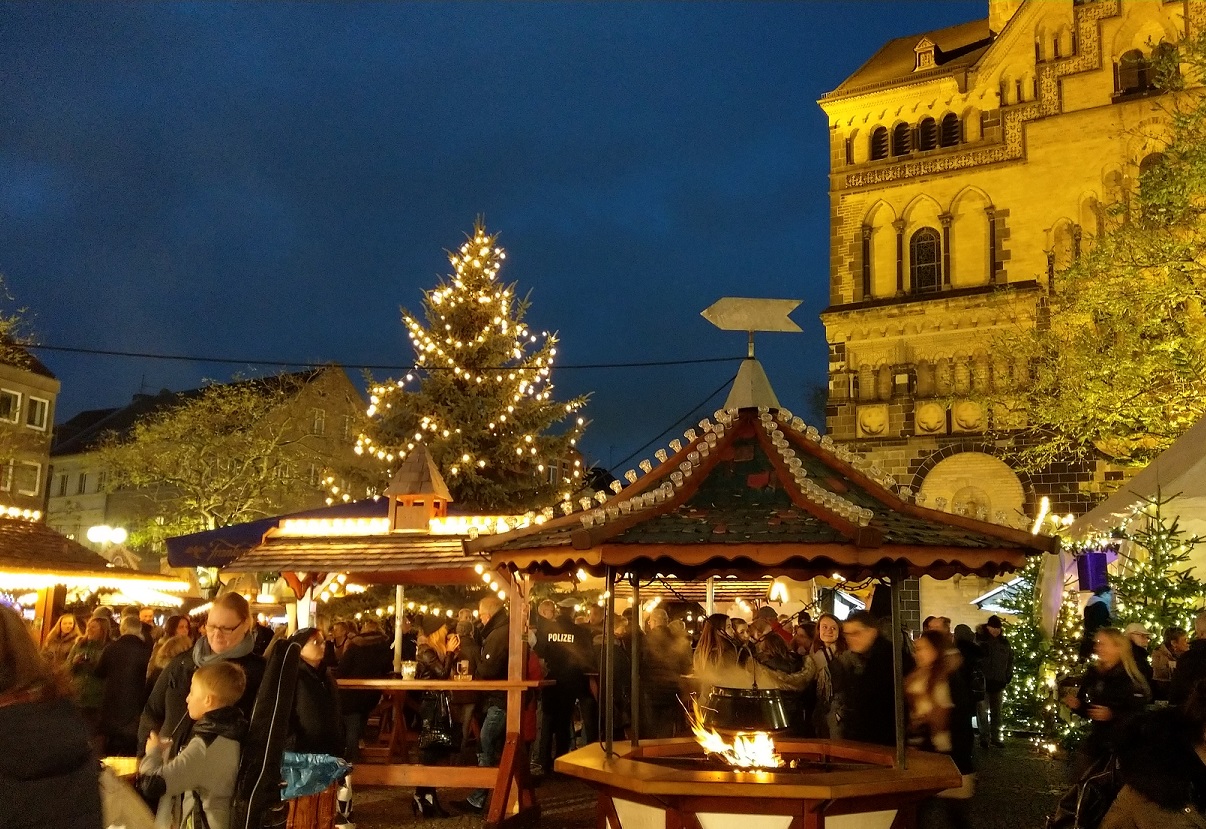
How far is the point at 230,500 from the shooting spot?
35125 mm

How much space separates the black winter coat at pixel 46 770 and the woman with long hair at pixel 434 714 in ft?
24.5

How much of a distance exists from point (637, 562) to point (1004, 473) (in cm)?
2264

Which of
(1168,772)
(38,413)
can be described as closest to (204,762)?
(1168,772)

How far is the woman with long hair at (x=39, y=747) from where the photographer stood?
3.19 meters

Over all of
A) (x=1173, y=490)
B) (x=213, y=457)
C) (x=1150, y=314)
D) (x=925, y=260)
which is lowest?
(x=1173, y=490)

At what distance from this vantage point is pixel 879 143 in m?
31.4

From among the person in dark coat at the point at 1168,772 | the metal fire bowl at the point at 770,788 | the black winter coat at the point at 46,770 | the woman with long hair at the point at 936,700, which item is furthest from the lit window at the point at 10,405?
the person in dark coat at the point at 1168,772

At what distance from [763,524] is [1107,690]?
264 cm

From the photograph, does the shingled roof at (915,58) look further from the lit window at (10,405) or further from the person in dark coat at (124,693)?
the lit window at (10,405)

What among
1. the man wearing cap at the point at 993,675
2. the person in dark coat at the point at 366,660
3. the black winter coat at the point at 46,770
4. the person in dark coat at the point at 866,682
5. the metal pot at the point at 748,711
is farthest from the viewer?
the man wearing cap at the point at 993,675

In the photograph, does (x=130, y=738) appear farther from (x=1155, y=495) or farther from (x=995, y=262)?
(x=995, y=262)

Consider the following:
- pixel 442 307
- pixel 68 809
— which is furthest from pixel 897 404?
pixel 68 809

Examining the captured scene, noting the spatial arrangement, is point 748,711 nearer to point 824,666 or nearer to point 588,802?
point 824,666

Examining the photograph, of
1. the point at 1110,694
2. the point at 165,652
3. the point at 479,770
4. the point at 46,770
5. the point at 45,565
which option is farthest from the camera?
the point at 45,565
